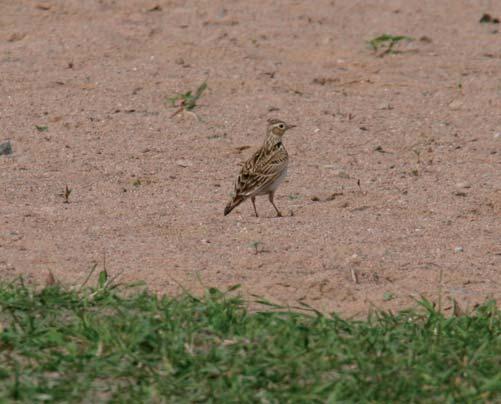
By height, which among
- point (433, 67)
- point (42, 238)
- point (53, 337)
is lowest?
point (433, 67)

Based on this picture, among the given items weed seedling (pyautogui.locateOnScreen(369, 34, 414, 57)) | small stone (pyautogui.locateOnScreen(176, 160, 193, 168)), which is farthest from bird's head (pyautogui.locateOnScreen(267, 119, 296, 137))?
weed seedling (pyautogui.locateOnScreen(369, 34, 414, 57))

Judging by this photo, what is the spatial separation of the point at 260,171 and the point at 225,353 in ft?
12.1

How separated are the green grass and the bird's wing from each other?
2.80 metres

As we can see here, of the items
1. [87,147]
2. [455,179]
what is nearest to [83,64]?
[87,147]

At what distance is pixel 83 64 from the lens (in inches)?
508

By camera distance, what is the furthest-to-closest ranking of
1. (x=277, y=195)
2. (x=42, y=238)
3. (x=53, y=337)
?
(x=277, y=195) < (x=42, y=238) < (x=53, y=337)

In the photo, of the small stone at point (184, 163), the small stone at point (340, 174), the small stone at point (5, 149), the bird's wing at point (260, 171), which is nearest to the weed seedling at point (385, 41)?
the small stone at point (340, 174)

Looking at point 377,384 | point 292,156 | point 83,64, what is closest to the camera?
point 377,384

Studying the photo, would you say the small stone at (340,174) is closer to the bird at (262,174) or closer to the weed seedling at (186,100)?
the bird at (262,174)

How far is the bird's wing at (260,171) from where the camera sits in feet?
30.7

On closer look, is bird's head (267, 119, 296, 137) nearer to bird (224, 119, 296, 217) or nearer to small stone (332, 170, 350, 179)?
bird (224, 119, 296, 217)

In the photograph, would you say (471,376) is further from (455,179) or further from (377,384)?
(455,179)

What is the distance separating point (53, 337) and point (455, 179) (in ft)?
16.3

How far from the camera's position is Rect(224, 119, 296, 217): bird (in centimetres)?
930
